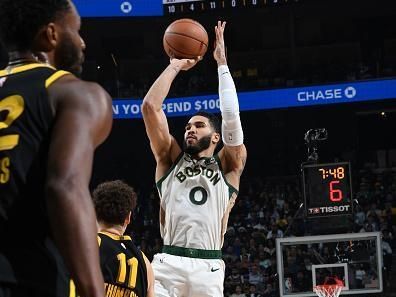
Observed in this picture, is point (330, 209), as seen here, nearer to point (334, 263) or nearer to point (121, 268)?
point (334, 263)

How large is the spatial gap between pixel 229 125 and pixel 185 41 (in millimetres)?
1338

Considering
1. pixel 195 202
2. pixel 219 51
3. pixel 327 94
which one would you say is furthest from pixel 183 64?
pixel 327 94

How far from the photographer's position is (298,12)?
71.5 ft

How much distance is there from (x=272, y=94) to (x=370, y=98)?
2337mm

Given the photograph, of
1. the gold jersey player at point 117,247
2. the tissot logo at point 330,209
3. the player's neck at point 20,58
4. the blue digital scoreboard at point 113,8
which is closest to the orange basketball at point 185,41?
the gold jersey player at point 117,247

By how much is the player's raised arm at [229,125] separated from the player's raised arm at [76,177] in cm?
354

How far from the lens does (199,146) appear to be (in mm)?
5824

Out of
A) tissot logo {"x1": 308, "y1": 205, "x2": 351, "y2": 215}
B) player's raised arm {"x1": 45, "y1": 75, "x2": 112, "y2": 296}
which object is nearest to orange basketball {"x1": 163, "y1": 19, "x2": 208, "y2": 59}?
player's raised arm {"x1": 45, "y1": 75, "x2": 112, "y2": 296}

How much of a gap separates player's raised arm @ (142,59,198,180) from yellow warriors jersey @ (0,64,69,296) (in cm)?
345

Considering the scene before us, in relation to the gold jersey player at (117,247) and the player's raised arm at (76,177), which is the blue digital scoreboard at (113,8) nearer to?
the gold jersey player at (117,247)

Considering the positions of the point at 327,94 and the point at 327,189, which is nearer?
the point at 327,189

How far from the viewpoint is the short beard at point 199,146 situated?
228 inches

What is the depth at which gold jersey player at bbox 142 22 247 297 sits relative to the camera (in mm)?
5516

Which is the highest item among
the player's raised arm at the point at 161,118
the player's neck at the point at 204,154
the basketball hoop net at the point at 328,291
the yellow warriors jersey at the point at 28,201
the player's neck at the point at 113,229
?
the player's raised arm at the point at 161,118
